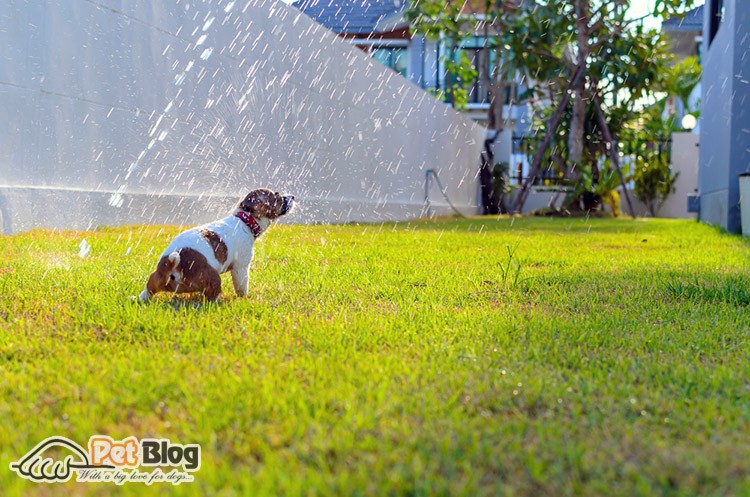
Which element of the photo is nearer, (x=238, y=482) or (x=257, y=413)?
(x=238, y=482)

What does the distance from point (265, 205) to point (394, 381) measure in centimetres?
171

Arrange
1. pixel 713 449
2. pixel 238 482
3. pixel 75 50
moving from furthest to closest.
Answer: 1. pixel 75 50
2. pixel 713 449
3. pixel 238 482

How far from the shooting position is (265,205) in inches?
139

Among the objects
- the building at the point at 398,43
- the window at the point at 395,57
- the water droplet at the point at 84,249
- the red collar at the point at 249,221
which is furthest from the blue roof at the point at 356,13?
the red collar at the point at 249,221

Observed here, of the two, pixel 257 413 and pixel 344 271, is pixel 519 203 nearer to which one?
pixel 344 271

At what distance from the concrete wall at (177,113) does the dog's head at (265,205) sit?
2609 millimetres

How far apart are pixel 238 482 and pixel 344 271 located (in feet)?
9.38

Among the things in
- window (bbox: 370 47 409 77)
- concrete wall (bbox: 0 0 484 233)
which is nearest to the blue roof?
window (bbox: 370 47 409 77)

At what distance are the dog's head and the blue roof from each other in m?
15.0

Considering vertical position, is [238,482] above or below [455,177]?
below

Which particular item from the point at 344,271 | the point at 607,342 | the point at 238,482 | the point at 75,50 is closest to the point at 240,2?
the point at 75,50

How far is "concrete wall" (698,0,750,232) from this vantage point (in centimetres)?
869

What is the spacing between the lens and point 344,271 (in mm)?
4238

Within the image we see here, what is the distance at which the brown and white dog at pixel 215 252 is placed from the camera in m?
3.04
